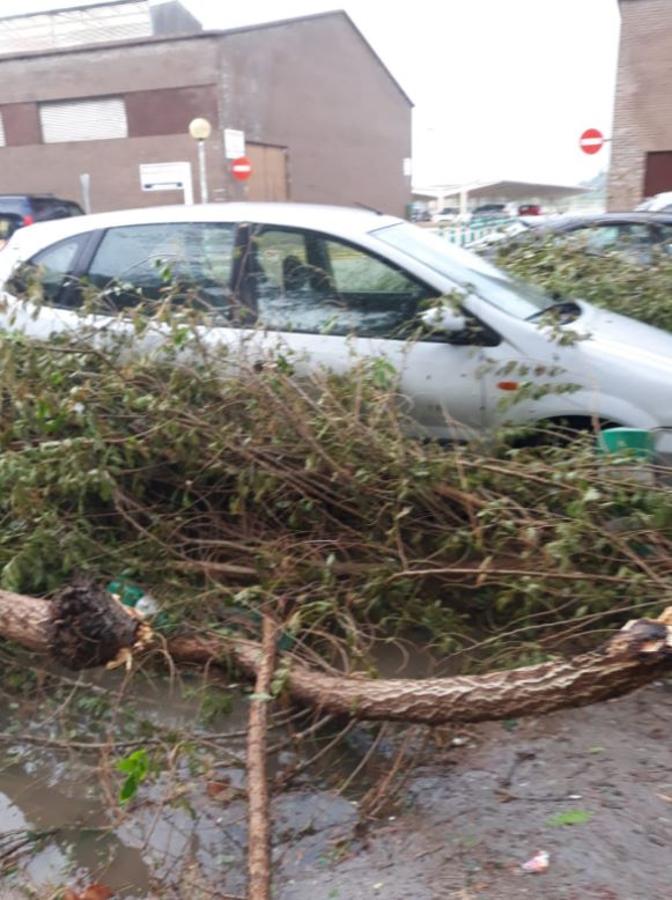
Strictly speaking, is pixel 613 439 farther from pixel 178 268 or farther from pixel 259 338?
pixel 178 268

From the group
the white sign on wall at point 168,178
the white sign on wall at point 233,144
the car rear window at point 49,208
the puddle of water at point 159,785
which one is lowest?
the puddle of water at point 159,785

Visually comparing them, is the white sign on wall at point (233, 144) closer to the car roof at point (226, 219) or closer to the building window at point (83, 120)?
the building window at point (83, 120)

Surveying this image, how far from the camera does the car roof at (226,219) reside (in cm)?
481

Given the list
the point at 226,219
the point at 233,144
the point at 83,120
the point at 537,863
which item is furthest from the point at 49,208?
the point at 537,863

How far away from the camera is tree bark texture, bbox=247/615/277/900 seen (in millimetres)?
2414

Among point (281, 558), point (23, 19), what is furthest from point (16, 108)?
point (281, 558)

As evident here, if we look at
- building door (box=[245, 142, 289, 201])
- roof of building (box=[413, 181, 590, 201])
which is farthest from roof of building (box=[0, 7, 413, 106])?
roof of building (box=[413, 181, 590, 201])

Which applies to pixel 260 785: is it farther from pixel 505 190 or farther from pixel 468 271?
pixel 505 190

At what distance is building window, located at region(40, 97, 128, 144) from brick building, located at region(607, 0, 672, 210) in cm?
1407

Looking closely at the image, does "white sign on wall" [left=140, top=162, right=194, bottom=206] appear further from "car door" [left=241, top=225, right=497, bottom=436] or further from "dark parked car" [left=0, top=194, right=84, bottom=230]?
"car door" [left=241, top=225, right=497, bottom=436]

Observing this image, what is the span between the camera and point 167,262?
4.68m

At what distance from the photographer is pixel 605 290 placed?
604 cm

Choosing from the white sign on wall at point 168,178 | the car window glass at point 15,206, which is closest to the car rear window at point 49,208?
the car window glass at point 15,206

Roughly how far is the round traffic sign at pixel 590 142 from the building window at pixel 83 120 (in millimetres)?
16073
